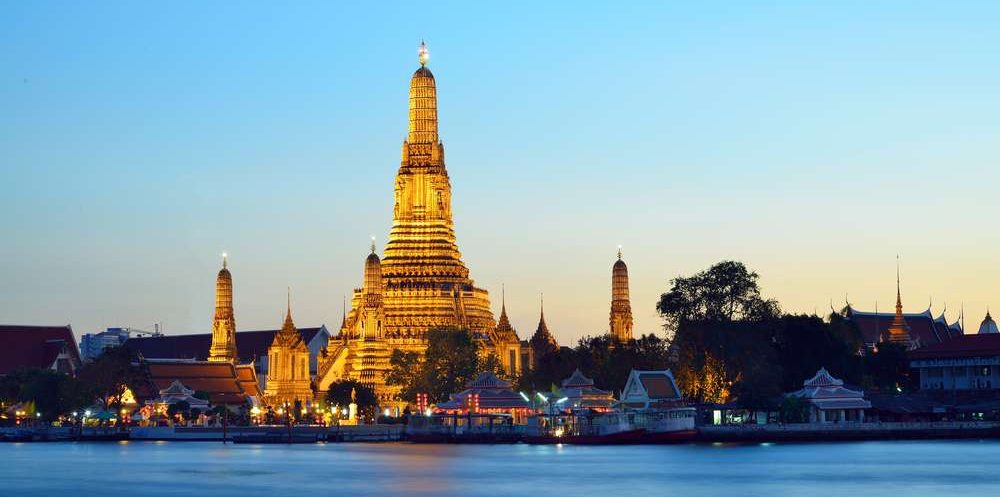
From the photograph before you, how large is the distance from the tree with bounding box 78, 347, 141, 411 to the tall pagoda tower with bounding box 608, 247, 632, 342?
113 ft

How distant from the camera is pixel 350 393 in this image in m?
114

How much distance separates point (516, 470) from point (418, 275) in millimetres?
50582

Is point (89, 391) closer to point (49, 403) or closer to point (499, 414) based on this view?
point (49, 403)

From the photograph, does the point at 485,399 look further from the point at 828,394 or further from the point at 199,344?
the point at 199,344

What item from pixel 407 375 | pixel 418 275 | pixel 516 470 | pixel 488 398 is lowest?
pixel 516 470

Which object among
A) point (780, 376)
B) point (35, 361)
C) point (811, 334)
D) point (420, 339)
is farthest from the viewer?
point (35, 361)

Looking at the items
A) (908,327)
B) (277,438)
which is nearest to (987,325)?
(908,327)

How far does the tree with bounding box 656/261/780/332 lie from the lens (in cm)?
9419

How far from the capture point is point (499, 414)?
99750mm

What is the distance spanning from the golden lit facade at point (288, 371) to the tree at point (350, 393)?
8238mm

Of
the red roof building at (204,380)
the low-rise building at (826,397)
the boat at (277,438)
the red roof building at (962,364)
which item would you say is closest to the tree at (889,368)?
the red roof building at (962,364)

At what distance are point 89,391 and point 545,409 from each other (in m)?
31.1

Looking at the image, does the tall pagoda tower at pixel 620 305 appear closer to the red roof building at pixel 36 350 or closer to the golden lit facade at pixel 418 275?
the golden lit facade at pixel 418 275

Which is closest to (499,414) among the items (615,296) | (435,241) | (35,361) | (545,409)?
(545,409)
